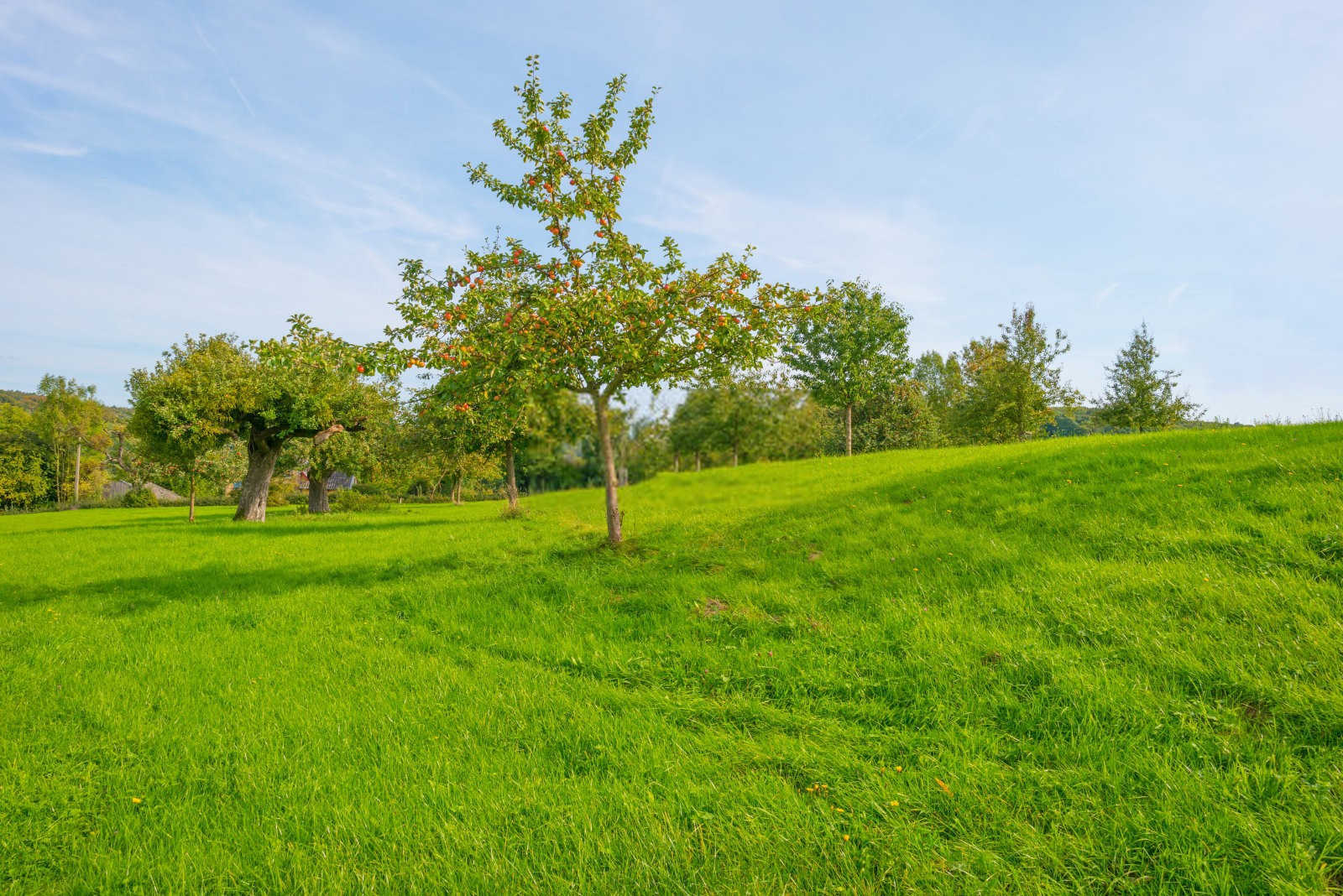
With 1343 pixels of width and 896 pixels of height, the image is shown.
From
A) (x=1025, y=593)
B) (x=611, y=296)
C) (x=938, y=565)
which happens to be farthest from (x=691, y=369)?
(x=1025, y=593)

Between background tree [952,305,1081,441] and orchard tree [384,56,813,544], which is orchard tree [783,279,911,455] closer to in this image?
background tree [952,305,1081,441]

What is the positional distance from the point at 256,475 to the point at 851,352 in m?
37.2

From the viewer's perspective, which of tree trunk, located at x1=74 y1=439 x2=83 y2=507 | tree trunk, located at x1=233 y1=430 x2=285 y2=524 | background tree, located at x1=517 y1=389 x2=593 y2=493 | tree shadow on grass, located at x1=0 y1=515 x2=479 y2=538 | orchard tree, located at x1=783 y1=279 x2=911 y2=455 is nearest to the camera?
background tree, located at x1=517 y1=389 x2=593 y2=493

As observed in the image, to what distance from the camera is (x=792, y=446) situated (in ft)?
177

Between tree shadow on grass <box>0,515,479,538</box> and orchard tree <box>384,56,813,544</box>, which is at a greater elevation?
orchard tree <box>384,56,813,544</box>

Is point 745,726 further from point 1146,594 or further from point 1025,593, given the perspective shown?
point 1146,594

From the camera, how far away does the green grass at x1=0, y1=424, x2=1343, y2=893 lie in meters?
3.75

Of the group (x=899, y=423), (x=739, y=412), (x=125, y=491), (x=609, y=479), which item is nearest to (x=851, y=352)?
(x=739, y=412)

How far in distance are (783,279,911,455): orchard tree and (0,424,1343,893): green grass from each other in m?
28.7

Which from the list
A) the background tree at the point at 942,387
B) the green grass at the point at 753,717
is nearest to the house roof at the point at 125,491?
the green grass at the point at 753,717

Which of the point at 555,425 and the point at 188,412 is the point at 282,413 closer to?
the point at 188,412

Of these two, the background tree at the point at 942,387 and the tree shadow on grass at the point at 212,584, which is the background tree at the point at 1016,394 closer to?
the background tree at the point at 942,387

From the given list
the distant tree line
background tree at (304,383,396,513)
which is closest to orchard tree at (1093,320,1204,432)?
the distant tree line

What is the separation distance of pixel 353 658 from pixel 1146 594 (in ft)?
33.9
